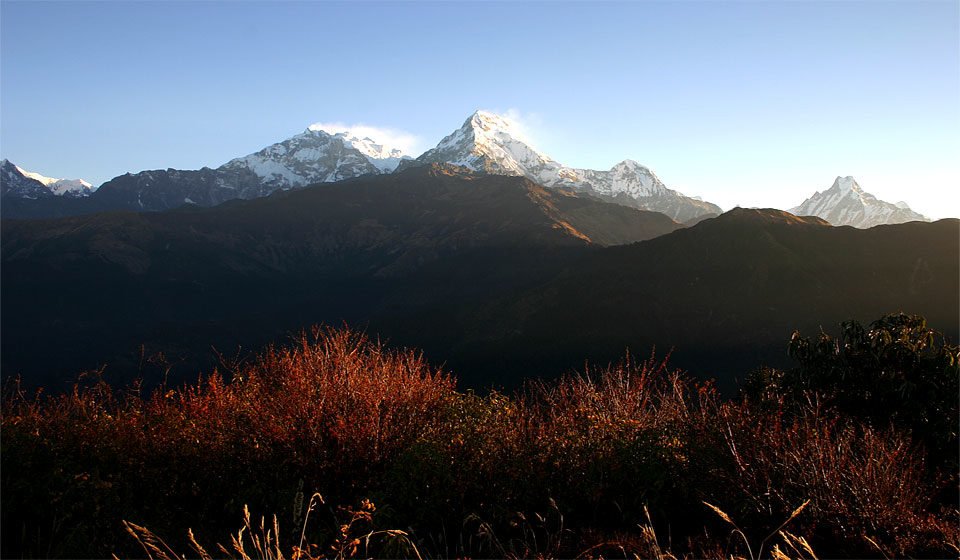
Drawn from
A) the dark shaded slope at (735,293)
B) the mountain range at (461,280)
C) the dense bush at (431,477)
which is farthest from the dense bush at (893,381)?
the dark shaded slope at (735,293)

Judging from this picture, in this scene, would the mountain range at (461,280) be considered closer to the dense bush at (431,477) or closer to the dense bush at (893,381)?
the dense bush at (431,477)

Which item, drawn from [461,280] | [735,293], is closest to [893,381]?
[735,293]

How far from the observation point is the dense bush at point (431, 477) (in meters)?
4.98

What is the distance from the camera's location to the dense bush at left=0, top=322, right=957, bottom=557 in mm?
4980

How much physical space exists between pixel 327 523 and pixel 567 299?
7309cm

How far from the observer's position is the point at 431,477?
547 cm

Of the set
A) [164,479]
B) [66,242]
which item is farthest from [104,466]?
[66,242]

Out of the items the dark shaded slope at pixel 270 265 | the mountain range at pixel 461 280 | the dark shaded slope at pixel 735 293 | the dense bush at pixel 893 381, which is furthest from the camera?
the dark shaded slope at pixel 270 265

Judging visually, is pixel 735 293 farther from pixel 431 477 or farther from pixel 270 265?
pixel 270 265

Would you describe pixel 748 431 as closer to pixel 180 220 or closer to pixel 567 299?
pixel 567 299

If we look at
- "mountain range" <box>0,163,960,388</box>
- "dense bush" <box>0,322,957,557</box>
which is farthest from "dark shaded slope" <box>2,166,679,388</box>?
"dense bush" <box>0,322,957,557</box>

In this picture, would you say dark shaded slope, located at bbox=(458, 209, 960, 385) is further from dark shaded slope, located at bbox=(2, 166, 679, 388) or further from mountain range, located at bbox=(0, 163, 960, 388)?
dark shaded slope, located at bbox=(2, 166, 679, 388)

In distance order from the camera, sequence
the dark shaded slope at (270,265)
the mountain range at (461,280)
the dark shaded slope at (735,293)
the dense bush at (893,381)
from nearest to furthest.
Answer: the dense bush at (893,381) < the dark shaded slope at (735,293) < the mountain range at (461,280) < the dark shaded slope at (270,265)

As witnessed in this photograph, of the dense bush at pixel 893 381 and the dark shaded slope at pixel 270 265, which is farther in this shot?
the dark shaded slope at pixel 270 265
